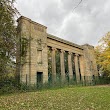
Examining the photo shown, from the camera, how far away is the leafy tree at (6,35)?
1450 cm

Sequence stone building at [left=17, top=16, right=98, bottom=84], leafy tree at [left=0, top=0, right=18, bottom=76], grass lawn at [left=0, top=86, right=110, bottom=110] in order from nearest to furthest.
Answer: grass lawn at [left=0, top=86, right=110, bottom=110] < leafy tree at [left=0, top=0, right=18, bottom=76] < stone building at [left=17, top=16, right=98, bottom=84]

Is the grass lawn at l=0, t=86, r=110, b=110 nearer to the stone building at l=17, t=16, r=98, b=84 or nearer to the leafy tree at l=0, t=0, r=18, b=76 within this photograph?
the leafy tree at l=0, t=0, r=18, b=76

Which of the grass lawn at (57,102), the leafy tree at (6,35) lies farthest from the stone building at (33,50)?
the grass lawn at (57,102)

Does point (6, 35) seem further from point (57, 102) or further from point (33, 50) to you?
point (57, 102)

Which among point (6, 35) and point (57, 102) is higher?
point (6, 35)

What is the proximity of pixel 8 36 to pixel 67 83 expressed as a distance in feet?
49.4

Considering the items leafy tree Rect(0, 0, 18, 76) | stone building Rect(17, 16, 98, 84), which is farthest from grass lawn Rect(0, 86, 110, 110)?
stone building Rect(17, 16, 98, 84)

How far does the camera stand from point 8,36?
17.0m

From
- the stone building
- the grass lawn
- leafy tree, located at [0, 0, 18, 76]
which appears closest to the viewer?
the grass lawn

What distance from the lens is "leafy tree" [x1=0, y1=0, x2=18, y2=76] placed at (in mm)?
14496

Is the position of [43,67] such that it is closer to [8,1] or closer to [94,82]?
[8,1]

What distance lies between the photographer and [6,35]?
16.7 meters

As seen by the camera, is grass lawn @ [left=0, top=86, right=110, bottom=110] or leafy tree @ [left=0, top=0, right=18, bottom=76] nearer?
grass lawn @ [left=0, top=86, right=110, bottom=110]

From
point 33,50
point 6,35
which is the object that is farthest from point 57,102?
point 33,50
